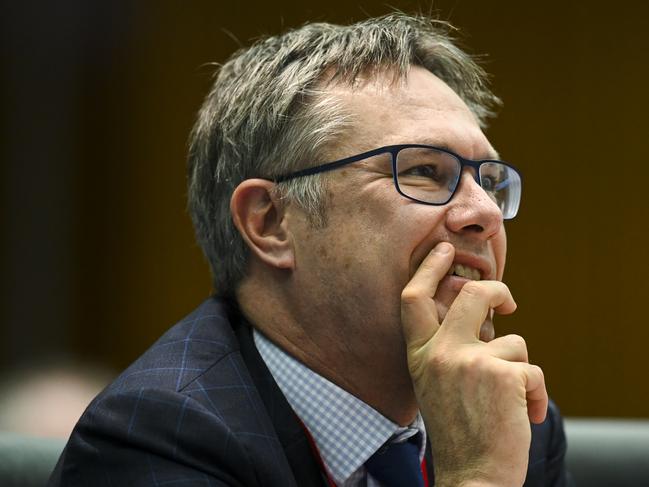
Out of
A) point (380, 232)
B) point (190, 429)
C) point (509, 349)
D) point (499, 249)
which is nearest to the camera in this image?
point (190, 429)

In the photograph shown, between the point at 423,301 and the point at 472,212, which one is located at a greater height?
the point at 472,212

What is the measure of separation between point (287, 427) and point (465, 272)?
0.43 metres

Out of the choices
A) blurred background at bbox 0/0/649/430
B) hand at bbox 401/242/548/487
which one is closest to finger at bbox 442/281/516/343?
hand at bbox 401/242/548/487

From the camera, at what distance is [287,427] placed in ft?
5.00

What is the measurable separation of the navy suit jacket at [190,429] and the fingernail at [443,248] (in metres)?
0.39

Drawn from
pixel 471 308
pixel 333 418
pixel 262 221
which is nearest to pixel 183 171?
pixel 262 221

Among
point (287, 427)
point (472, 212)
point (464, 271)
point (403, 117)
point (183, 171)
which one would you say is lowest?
point (183, 171)

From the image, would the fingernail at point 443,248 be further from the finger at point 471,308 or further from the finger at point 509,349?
the finger at point 509,349

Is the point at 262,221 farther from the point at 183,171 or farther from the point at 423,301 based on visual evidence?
the point at 183,171

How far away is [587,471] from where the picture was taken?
1940mm

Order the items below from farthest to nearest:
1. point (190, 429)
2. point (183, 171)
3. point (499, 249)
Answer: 1. point (183, 171)
2. point (499, 249)
3. point (190, 429)

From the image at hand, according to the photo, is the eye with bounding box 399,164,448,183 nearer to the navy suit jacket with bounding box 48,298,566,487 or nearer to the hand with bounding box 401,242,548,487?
the hand with bounding box 401,242,548,487

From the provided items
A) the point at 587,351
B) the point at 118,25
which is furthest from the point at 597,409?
the point at 118,25

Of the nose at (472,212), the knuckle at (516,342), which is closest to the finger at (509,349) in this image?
the knuckle at (516,342)
